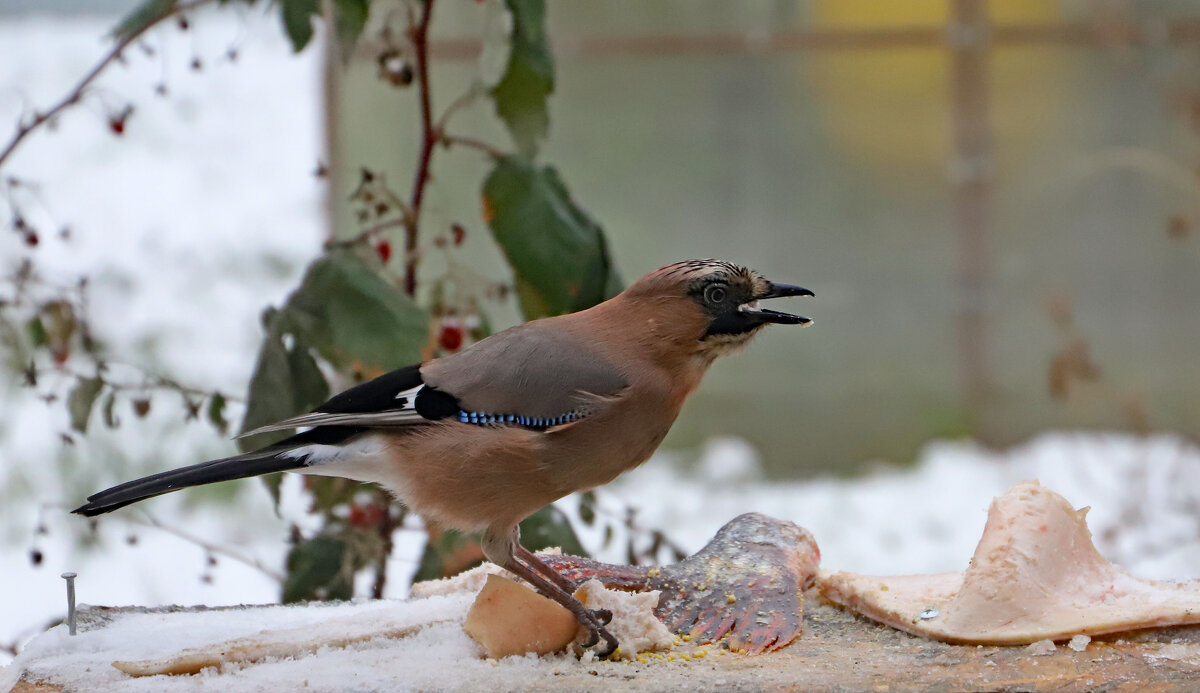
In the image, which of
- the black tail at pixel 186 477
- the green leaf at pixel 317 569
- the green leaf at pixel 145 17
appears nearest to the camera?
the black tail at pixel 186 477

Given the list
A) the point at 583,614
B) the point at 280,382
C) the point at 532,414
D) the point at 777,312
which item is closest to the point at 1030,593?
the point at 777,312

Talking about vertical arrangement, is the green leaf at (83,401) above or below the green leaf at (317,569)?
above

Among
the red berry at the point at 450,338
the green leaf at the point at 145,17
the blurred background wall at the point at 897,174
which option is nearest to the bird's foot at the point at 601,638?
the red berry at the point at 450,338

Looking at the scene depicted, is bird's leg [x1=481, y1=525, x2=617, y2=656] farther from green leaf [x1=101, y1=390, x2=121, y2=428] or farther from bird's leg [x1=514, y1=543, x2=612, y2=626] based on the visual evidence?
green leaf [x1=101, y1=390, x2=121, y2=428]

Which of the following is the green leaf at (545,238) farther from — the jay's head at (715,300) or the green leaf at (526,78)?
the jay's head at (715,300)

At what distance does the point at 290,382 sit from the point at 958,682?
1413mm

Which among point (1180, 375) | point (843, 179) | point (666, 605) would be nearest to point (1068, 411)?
point (1180, 375)

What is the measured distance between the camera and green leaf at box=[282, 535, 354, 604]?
286 centimetres

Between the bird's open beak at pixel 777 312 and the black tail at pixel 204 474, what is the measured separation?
2.44 ft

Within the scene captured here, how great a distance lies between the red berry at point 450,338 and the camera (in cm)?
292

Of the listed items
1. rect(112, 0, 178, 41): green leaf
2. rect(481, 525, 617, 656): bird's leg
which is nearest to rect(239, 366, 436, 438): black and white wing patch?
rect(481, 525, 617, 656): bird's leg

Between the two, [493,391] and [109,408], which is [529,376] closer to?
[493,391]

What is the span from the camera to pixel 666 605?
2375 millimetres

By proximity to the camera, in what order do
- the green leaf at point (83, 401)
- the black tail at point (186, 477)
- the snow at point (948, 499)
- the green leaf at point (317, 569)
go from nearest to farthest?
the black tail at point (186, 477) → the green leaf at point (83, 401) → the green leaf at point (317, 569) → the snow at point (948, 499)
